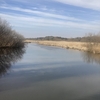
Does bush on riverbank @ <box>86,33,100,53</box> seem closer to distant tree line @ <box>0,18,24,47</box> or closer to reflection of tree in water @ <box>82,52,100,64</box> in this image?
reflection of tree in water @ <box>82,52,100,64</box>

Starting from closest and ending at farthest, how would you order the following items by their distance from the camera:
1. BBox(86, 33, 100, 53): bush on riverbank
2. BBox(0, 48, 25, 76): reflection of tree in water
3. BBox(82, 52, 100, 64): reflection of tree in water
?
1. BBox(0, 48, 25, 76): reflection of tree in water
2. BBox(82, 52, 100, 64): reflection of tree in water
3. BBox(86, 33, 100, 53): bush on riverbank

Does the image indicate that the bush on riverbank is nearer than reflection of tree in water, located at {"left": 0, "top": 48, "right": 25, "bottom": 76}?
No

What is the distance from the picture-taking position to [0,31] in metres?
36.3

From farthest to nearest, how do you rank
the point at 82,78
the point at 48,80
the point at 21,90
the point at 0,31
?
the point at 0,31 → the point at 82,78 → the point at 48,80 → the point at 21,90

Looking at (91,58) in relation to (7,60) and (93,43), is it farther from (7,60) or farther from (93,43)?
(93,43)

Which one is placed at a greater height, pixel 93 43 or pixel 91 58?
pixel 93 43

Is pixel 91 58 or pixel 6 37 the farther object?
pixel 6 37

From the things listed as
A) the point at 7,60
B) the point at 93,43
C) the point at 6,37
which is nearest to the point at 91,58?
the point at 7,60

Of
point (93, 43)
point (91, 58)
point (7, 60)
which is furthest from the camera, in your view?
point (93, 43)

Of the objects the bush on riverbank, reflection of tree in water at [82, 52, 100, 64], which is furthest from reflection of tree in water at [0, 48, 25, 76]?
the bush on riverbank

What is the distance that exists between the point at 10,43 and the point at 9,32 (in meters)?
2.37

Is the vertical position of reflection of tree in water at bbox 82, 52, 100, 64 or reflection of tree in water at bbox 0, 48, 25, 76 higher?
reflection of tree in water at bbox 0, 48, 25, 76

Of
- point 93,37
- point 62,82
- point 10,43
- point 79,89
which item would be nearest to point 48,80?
point 62,82

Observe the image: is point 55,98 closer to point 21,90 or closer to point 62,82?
point 21,90
